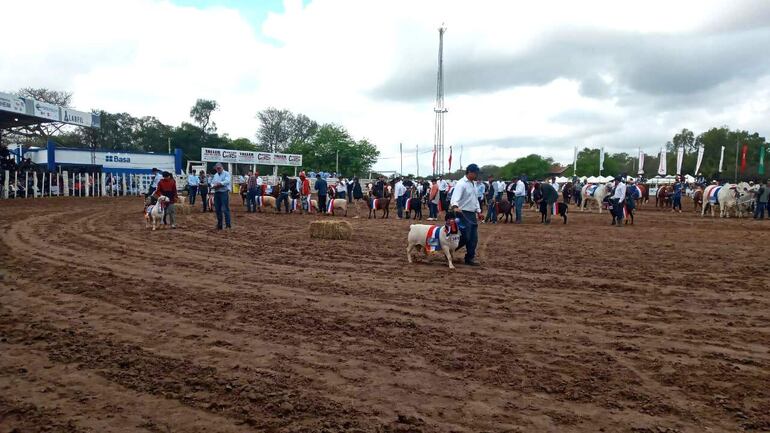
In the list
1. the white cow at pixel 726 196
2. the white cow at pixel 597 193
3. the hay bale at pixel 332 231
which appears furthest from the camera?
the white cow at pixel 597 193

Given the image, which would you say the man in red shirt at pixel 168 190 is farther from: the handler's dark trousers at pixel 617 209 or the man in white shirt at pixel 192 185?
the handler's dark trousers at pixel 617 209

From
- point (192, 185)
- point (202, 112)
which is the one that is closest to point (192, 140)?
point (202, 112)

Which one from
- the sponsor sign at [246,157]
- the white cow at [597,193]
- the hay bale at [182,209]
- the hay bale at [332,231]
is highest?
the sponsor sign at [246,157]

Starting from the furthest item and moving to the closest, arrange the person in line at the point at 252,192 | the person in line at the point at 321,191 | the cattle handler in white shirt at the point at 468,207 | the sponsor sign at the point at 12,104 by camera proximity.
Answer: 1. the sponsor sign at the point at 12,104
2. the person in line at the point at 252,192
3. the person in line at the point at 321,191
4. the cattle handler in white shirt at the point at 468,207

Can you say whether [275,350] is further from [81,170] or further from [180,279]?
[81,170]

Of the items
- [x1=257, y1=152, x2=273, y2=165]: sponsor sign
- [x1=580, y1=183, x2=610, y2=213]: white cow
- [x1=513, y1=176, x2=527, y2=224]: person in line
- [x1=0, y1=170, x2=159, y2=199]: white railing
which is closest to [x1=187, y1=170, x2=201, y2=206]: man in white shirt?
[x1=0, y1=170, x2=159, y2=199]: white railing

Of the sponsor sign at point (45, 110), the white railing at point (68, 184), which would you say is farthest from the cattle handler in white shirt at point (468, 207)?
the white railing at point (68, 184)

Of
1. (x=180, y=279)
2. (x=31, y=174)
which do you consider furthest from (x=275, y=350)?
(x=31, y=174)

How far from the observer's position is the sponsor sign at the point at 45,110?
31.4 m

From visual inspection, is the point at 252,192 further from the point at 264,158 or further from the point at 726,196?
the point at 264,158

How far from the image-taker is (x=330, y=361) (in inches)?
184

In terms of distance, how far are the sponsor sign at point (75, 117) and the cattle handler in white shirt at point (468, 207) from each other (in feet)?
113

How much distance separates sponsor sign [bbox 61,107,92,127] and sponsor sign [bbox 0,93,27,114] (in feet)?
14.1

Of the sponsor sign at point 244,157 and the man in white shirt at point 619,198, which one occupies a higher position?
the sponsor sign at point 244,157
